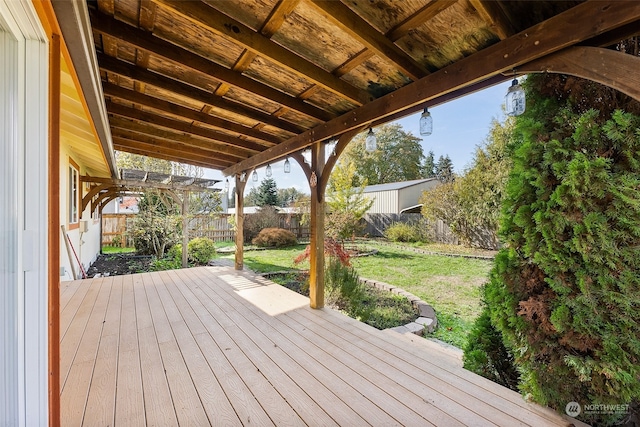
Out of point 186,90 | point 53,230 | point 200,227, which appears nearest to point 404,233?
point 200,227

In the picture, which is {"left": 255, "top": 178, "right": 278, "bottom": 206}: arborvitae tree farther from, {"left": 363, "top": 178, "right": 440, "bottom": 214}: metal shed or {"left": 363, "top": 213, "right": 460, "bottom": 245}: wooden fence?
{"left": 363, "top": 213, "right": 460, "bottom": 245}: wooden fence

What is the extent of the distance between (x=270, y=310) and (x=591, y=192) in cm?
330

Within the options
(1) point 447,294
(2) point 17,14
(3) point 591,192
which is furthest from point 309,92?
(1) point 447,294

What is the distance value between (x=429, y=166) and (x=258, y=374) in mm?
29197

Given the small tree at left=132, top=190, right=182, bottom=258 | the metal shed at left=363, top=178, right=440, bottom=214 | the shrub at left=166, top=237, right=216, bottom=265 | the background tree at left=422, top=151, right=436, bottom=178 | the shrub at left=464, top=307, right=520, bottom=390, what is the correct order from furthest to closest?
the background tree at left=422, top=151, right=436, bottom=178 → the metal shed at left=363, top=178, right=440, bottom=214 → the small tree at left=132, top=190, right=182, bottom=258 → the shrub at left=166, top=237, right=216, bottom=265 → the shrub at left=464, top=307, right=520, bottom=390

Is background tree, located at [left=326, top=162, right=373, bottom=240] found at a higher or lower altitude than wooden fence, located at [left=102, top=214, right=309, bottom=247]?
higher

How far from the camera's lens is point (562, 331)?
1674mm

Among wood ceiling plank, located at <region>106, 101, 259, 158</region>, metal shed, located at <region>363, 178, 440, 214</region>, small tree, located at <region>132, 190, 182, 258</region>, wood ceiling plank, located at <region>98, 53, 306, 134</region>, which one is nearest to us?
wood ceiling plank, located at <region>98, 53, 306, 134</region>

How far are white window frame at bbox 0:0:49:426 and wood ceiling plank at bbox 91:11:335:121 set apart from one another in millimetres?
1130

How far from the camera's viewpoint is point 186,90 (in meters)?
2.99

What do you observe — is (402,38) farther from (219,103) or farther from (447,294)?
(447,294)

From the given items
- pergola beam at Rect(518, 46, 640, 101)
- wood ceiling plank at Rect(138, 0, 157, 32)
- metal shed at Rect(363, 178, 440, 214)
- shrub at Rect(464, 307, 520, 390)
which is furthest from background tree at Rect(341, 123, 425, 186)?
pergola beam at Rect(518, 46, 640, 101)

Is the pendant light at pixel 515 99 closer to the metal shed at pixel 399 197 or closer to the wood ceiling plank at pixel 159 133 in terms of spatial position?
the wood ceiling plank at pixel 159 133

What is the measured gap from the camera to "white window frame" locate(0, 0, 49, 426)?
1.06m
